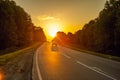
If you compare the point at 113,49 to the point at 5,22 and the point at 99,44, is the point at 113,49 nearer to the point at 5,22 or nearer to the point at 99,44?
the point at 99,44

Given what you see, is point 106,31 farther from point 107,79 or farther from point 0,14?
point 107,79

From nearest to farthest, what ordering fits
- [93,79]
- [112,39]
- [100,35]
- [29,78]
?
[93,79]
[29,78]
[112,39]
[100,35]

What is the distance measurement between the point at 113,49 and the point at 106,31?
4.81 m

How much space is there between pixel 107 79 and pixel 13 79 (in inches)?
203

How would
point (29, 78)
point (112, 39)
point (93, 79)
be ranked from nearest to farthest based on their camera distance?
point (93, 79) → point (29, 78) → point (112, 39)

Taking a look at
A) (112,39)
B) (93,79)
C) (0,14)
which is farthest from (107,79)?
(0,14)

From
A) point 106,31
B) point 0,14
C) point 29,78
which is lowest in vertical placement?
point 29,78

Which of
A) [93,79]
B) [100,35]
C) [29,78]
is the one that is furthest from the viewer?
[100,35]

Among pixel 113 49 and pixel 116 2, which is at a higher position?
pixel 116 2

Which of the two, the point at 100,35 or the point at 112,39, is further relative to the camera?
the point at 100,35

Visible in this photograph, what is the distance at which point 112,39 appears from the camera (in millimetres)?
67188

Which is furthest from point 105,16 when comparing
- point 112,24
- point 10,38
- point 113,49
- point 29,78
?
point 29,78

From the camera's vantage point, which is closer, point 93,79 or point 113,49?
point 93,79

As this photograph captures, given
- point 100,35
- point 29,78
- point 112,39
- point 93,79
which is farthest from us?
point 100,35
